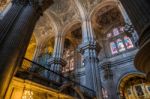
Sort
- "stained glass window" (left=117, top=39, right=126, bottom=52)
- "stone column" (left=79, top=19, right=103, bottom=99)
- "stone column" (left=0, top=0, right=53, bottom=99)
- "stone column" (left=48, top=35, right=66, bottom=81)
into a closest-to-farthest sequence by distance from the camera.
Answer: "stone column" (left=0, top=0, right=53, bottom=99), "stone column" (left=79, top=19, right=103, bottom=99), "stone column" (left=48, top=35, right=66, bottom=81), "stained glass window" (left=117, top=39, right=126, bottom=52)

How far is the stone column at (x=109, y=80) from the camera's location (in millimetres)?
11459

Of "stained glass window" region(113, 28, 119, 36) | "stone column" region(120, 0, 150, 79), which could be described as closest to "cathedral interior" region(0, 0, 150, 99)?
"stone column" region(120, 0, 150, 79)

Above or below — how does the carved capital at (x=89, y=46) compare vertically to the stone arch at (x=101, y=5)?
below

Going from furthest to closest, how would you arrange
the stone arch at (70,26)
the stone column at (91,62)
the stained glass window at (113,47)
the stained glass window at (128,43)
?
the stone arch at (70,26)
the stained glass window at (113,47)
the stained glass window at (128,43)
the stone column at (91,62)

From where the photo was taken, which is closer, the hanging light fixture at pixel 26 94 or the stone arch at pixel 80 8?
the hanging light fixture at pixel 26 94

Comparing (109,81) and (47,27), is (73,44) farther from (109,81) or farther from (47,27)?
(109,81)

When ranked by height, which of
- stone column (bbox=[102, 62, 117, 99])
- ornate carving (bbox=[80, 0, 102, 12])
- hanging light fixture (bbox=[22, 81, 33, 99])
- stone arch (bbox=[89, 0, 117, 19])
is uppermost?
ornate carving (bbox=[80, 0, 102, 12])

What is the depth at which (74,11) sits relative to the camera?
48.6 feet

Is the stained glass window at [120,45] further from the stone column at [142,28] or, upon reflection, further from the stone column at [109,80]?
the stone column at [142,28]

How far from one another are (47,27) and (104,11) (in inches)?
264

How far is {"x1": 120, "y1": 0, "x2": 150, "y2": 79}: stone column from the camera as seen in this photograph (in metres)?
2.79

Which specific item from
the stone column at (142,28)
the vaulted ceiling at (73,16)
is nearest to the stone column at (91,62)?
the vaulted ceiling at (73,16)

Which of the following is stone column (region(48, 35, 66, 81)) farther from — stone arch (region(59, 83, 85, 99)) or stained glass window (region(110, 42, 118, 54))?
stained glass window (region(110, 42, 118, 54))

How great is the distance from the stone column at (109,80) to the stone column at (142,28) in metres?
9.04
